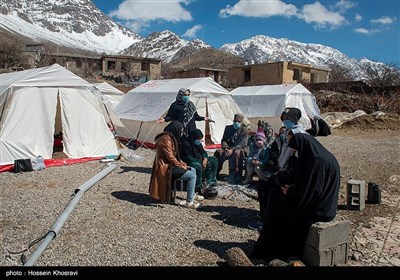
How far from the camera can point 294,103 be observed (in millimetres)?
15875

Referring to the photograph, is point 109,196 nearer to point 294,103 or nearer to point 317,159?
point 317,159

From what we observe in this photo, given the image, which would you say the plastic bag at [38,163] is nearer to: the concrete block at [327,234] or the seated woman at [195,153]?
the seated woman at [195,153]

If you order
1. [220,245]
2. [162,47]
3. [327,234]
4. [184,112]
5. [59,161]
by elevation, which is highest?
[162,47]

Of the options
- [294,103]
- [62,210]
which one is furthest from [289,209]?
[294,103]

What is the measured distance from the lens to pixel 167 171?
5691 millimetres

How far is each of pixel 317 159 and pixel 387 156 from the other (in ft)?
29.5

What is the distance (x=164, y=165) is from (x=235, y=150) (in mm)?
2203

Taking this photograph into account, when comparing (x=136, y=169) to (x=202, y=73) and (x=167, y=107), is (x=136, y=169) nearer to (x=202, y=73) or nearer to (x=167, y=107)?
(x=167, y=107)

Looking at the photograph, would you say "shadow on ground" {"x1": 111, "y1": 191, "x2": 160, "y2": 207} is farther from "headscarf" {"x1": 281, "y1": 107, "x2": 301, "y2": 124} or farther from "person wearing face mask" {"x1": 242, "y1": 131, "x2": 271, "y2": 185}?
"headscarf" {"x1": 281, "y1": 107, "x2": 301, "y2": 124}

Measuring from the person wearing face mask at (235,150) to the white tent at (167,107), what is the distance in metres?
4.03

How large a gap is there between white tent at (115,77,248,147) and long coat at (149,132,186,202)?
5.72 m

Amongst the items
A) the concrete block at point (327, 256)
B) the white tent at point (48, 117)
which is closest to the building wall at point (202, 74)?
the white tent at point (48, 117)

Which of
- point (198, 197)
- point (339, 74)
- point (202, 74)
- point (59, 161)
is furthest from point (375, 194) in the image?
point (339, 74)

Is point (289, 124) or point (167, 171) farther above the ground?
point (289, 124)
